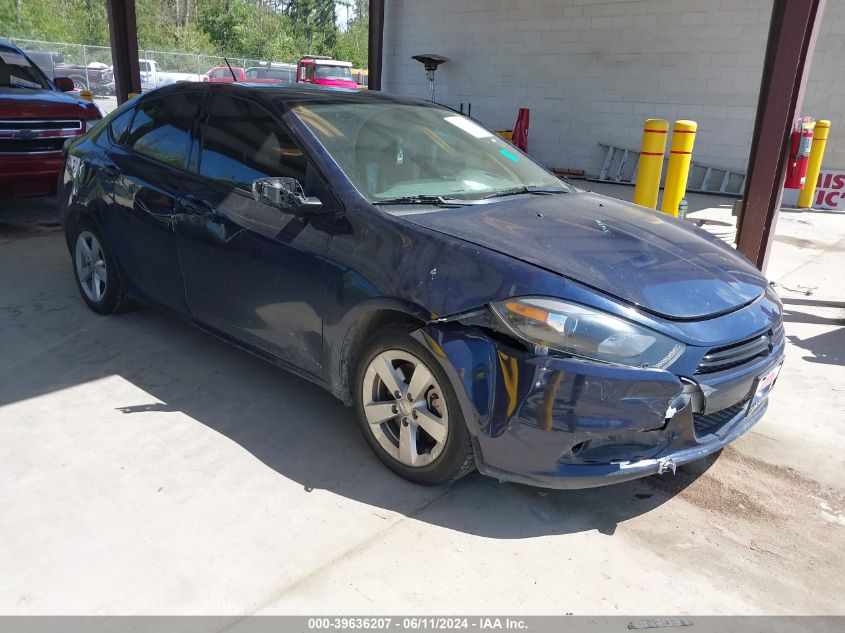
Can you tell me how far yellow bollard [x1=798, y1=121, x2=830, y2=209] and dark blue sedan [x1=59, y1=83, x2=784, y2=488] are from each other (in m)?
8.00

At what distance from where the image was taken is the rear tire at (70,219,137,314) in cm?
452

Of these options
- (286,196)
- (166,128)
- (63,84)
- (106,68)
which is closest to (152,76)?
(106,68)

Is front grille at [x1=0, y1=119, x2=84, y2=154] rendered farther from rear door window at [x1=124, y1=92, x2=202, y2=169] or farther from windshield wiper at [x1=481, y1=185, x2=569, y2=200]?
windshield wiper at [x1=481, y1=185, x2=569, y2=200]

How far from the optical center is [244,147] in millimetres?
3545

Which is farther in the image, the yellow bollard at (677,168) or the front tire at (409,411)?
the yellow bollard at (677,168)

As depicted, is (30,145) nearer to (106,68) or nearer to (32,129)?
(32,129)

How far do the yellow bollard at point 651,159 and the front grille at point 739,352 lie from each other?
369 cm

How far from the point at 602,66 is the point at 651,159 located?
708 cm

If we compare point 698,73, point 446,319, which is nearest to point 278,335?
point 446,319

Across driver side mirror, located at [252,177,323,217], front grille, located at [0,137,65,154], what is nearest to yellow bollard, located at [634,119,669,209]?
driver side mirror, located at [252,177,323,217]

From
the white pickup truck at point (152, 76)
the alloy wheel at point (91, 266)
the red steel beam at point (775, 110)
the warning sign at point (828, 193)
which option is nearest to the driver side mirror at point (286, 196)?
the alloy wheel at point (91, 266)

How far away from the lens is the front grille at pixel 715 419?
2.62m

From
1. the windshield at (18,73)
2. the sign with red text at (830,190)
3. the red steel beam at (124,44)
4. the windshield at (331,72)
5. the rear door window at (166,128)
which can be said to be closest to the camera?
the rear door window at (166,128)

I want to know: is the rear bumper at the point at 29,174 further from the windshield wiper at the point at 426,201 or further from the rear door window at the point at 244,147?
the windshield wiper at the point at 426,201
